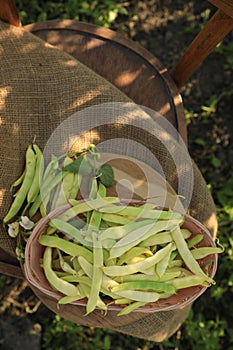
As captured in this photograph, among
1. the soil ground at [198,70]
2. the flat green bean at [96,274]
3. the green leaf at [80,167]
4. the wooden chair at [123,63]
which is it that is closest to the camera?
the flat green bean at [96,274]

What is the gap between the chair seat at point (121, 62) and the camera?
6.60 feet

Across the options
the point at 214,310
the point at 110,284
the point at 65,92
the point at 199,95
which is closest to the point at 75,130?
the point at 65,92

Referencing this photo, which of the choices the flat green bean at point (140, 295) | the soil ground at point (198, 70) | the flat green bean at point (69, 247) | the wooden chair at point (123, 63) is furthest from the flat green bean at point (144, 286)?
the soil ground at point (198, 70)

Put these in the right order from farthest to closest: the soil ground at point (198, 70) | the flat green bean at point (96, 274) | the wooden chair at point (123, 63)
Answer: the soil ground at point (198, 70), the wooden chair at point (123, 63), the flat green bean at point (96, 274)

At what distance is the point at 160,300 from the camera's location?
1.61m

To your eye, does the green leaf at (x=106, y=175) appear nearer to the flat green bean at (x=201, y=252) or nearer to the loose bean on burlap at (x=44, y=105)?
the loose bean on burlap at (x=44, y=105)

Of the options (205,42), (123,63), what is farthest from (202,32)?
(123,63)

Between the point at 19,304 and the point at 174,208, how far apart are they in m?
1.23

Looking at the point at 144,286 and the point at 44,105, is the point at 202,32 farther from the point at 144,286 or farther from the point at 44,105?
the point at 144,286

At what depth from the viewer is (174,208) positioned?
5.51 feet

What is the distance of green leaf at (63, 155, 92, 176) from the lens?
1673 mm

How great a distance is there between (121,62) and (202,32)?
36 cm

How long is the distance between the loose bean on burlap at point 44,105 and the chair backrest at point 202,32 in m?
0.07

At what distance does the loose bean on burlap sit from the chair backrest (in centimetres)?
7
